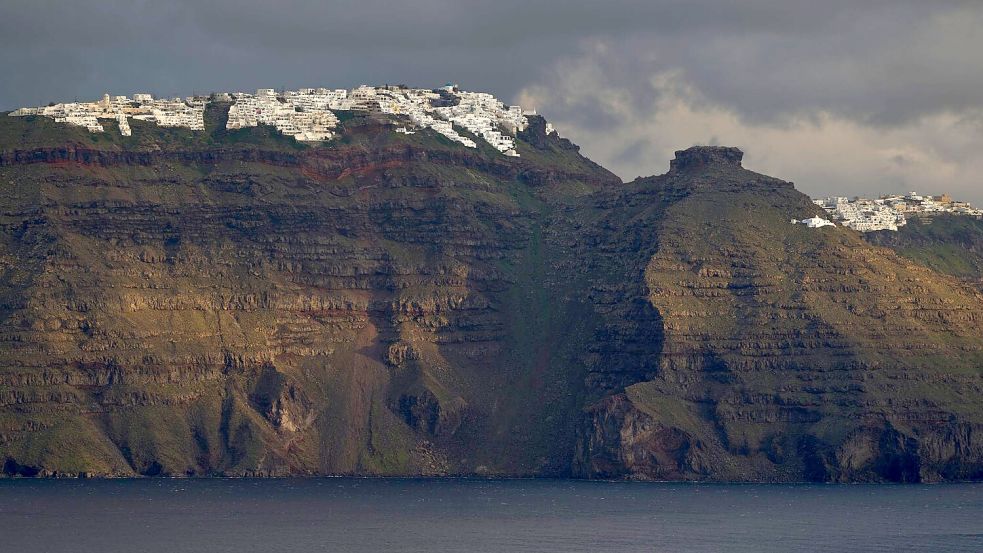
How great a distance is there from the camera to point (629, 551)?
200 metres

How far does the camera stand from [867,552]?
19900cm

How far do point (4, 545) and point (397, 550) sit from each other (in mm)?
34032

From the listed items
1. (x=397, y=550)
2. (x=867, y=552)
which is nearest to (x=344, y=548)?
(x=397, y=550)

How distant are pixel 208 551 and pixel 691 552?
4241 cm

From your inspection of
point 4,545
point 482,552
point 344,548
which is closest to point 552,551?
point 482,552

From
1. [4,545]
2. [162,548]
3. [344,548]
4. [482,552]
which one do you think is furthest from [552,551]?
[4,545]

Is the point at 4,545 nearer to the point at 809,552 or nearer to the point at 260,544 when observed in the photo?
the point at 260,544

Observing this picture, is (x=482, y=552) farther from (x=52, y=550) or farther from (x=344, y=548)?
(x=52, y=550)

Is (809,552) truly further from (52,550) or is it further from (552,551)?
(52,550)

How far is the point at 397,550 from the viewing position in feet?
650

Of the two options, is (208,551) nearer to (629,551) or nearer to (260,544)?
(260,544)

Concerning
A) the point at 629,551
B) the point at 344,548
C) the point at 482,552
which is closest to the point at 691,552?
the point at 629,551

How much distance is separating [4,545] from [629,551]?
54.6 meters

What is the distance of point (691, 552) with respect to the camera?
7859 inches
